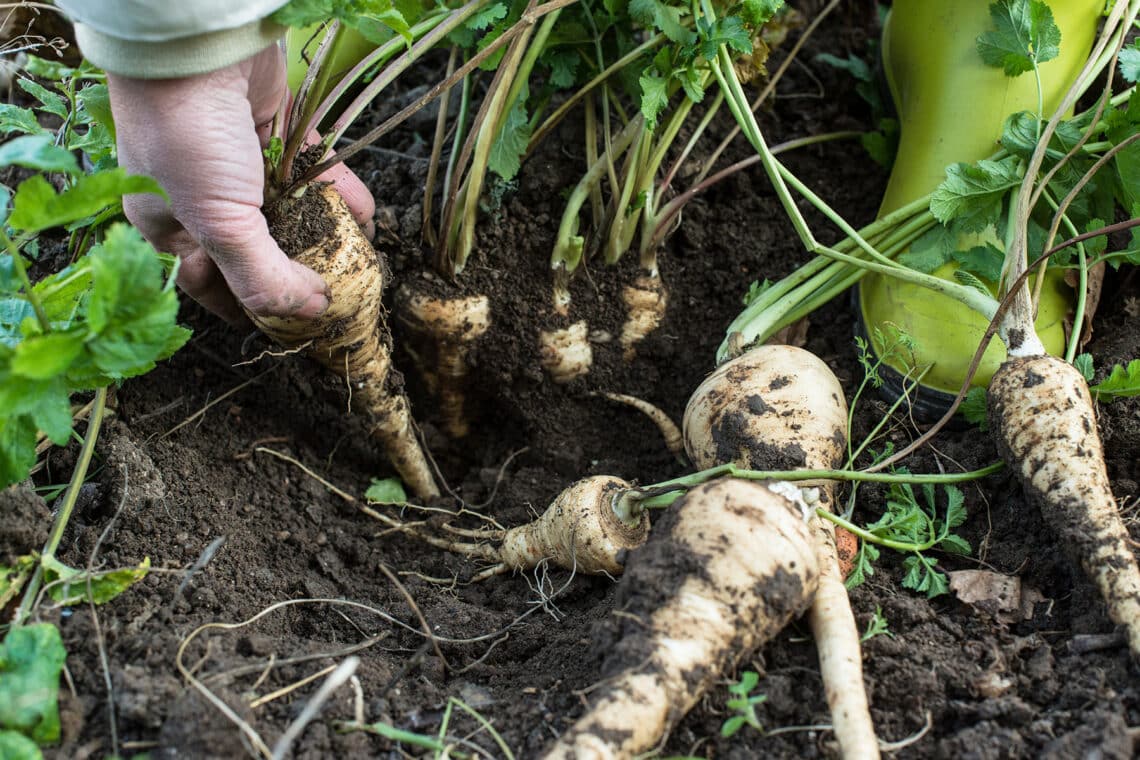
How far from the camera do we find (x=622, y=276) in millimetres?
2332

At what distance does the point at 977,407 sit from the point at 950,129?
29.2 inches

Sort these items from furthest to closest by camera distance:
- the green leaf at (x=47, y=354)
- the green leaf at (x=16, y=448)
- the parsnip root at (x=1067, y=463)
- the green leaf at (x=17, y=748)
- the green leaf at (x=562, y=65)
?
the green leaf at (x=562, y=65)
the parsnip root at (x=1067, y=463)
the green leaf at (x=16, y=448)
the green leaf at (x=47, y=354)
the green leaf at (x=17, y=748)

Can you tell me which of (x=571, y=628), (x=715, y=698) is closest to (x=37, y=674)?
(x=571, y=628)

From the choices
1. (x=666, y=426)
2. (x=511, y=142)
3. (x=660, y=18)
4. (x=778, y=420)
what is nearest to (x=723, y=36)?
(x=660, y=18)

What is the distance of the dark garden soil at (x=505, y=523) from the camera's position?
1390mm

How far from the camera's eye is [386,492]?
7.70 ft

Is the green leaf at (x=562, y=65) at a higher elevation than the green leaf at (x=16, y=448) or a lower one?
higher

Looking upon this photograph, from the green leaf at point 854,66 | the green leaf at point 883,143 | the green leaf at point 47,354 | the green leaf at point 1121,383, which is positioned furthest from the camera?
the green leaf at point 854,66

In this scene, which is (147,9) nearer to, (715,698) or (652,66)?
(652,66)

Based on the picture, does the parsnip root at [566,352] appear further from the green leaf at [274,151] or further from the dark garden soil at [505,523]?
the green leaf at [274,151]

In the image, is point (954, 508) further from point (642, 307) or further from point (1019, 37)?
point (1019, 37)

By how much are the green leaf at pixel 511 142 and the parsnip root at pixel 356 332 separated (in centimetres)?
36

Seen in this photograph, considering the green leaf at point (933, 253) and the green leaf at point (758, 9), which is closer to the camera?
the green leaf at point (758, 9)

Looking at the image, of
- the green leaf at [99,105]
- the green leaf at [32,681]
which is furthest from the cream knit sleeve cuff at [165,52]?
the green leaf at [32,681]
